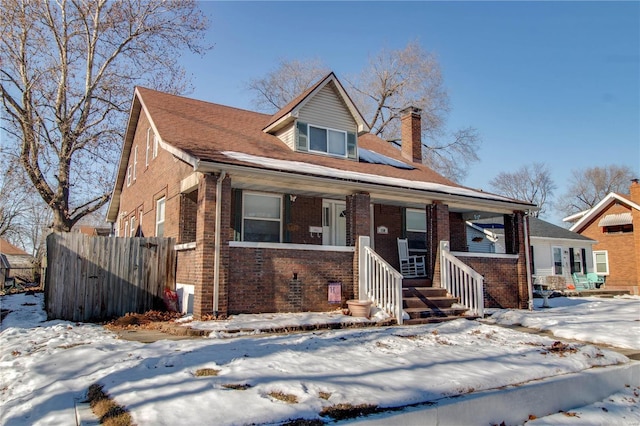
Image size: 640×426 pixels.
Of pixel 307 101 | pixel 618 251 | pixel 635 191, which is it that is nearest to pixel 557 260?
pixel 618 251

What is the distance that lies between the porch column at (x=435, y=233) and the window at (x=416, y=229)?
2615 mm

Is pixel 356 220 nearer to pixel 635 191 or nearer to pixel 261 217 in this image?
pixel 261 217

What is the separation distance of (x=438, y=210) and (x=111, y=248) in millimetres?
8465

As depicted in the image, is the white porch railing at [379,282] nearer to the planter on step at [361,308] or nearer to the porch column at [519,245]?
the planter on step at [361,308]

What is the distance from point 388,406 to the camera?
4.44 meters

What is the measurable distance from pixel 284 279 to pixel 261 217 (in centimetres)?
239

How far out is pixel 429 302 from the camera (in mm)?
11250

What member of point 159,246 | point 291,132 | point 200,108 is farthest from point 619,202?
point 159,246

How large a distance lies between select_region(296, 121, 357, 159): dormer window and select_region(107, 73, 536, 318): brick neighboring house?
0.03 m

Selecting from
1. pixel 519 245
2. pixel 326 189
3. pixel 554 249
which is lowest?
pixel 519 245

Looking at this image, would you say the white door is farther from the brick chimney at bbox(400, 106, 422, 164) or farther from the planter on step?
the brick chimney at bbox(400, 106, 422, 164)

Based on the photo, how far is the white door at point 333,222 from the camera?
13.9 meters

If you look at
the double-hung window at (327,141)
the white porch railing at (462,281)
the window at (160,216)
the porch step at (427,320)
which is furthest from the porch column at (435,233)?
the window at (160,216)

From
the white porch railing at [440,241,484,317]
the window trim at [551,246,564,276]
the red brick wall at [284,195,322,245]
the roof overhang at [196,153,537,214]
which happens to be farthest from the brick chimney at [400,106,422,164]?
the window trim at [551,246,564,276]
